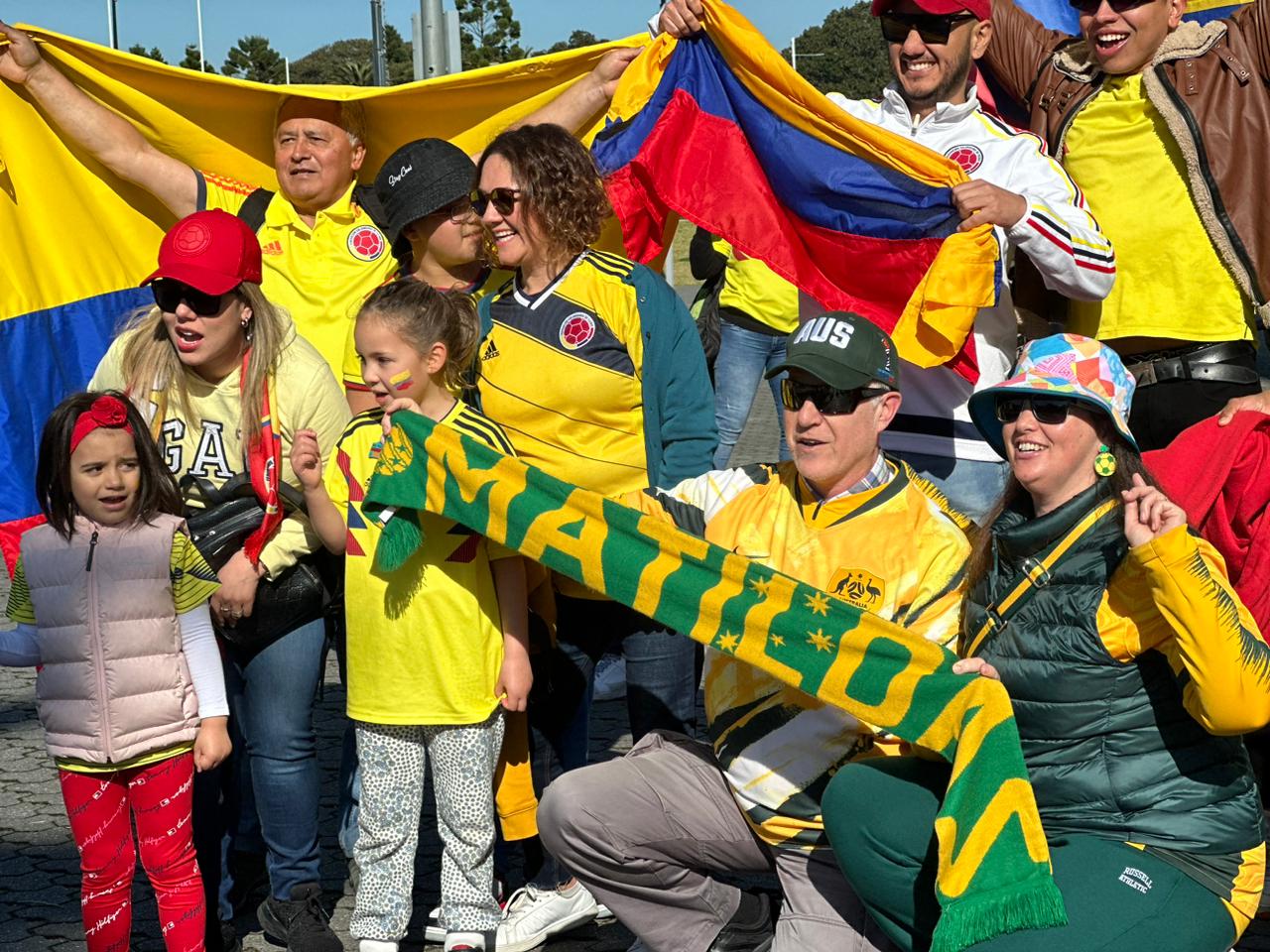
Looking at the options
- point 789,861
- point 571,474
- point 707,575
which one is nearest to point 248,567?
point 571,474

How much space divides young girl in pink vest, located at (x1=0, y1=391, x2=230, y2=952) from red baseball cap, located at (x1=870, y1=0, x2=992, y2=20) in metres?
2.25

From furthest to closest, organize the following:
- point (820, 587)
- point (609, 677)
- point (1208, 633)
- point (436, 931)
Result: point (609, 677) → point (436, 931) → point (820, 587) → point (1208, 633)

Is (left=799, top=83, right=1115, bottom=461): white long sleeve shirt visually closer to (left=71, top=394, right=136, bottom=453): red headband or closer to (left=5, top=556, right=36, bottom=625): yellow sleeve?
(left=71, top=394, right=136, bottom=453): red headband

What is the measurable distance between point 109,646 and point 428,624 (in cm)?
79

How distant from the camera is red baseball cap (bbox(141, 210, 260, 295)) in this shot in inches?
163

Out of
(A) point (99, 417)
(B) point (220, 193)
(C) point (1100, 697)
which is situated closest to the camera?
(C) point (1100, 697)

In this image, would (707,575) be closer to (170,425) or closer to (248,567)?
(248,567)

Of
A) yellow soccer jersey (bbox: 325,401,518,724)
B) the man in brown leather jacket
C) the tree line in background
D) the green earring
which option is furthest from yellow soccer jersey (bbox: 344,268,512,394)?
the tree line in background

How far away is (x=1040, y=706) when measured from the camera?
329cm

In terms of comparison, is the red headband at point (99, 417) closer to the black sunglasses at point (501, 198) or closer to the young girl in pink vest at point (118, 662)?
the young girl in pink vest at point (118, 662)

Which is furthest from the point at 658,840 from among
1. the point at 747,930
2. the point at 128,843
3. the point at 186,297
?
the point at 186,297

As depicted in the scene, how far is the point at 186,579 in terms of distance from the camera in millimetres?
4020

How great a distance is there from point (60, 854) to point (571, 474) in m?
2.34

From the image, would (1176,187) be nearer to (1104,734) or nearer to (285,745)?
(1104,734)
